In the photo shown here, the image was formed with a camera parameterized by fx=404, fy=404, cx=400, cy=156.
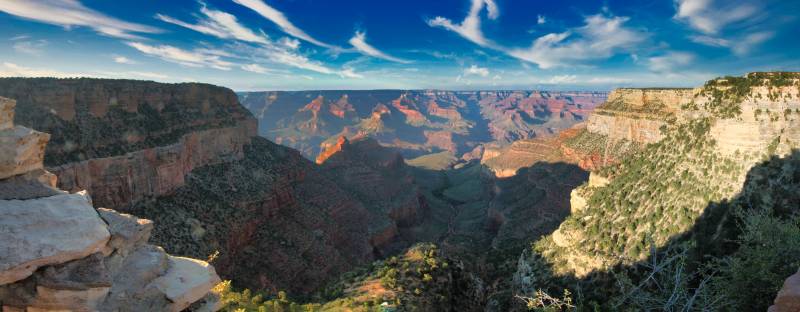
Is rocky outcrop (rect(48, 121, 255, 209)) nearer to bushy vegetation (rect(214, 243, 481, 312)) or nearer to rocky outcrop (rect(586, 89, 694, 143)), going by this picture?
bushy vegetation (rect(214, 243, 481, 312))

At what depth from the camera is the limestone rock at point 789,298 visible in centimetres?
958

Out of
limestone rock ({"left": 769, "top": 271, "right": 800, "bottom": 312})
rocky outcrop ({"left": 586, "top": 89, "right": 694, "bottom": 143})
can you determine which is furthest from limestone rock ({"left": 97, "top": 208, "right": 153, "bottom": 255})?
rocky outcrop ({"left": 586, "top": 89, "right": 694, "bottom": 143})

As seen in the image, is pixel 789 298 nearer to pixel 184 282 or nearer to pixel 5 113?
pixel 184 282

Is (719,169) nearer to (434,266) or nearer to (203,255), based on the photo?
(434,266)

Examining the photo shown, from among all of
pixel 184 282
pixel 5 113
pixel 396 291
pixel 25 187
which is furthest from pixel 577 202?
pixel 5 113

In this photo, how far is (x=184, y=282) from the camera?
44.5 feet

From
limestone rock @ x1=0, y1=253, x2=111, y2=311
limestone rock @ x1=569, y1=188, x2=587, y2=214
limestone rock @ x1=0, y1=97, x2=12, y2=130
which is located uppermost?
limestone rock @ x1=0, y1=97, x2=12, y2=130

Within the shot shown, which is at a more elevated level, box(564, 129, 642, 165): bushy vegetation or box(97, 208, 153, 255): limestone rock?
box(97, 208, 153, 255): limestone rock

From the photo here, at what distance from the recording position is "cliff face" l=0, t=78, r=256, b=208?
37.9 meters

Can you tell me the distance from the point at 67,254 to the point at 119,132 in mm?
39881

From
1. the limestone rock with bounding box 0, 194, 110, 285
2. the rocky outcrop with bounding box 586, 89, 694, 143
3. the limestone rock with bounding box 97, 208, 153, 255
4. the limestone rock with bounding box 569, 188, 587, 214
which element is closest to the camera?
the limestone rock with bounding box 0, 194, 110, 285

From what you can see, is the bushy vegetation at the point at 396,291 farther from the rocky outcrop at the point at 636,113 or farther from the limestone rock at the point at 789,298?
the rocky outcrop at the point at 636,113

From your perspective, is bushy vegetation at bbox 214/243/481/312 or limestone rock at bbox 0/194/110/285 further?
bushy vegetation at bbox 214/243/481/312

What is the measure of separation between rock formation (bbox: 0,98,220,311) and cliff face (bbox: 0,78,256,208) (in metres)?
28.6
